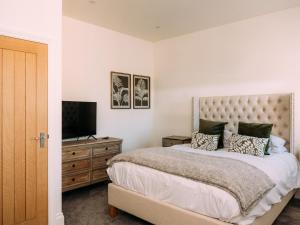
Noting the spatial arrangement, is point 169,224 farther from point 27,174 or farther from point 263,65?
point 263,65

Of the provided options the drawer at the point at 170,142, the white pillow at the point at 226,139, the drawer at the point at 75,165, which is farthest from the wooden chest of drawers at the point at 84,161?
the white pillow at the point at 226,139

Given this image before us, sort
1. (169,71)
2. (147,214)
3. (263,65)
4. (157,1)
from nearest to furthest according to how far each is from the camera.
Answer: (147,214) < (157,1) < (263,65) < (169,71)

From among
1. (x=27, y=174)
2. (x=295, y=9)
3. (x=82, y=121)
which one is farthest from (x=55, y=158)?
(x=295, y=9)

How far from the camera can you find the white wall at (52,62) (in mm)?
2527

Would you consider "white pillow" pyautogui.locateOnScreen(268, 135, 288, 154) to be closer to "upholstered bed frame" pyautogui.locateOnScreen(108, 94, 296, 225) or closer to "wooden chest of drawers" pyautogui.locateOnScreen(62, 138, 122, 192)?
"upholstered bed frame" pyautogui.locateOnScreen(108, 94, 296, 225)

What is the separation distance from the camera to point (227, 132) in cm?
402

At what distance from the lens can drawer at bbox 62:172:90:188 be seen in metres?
3.51

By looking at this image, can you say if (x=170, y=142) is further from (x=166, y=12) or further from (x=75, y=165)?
(x=166, y=12)

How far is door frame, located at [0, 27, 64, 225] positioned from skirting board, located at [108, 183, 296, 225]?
652 mm

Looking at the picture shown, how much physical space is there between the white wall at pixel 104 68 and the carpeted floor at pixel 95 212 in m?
1.20

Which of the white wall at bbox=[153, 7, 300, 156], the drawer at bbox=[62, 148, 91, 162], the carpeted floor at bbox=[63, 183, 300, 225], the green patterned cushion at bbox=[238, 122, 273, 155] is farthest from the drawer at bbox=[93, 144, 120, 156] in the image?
the green patterned cushion at bbox=[238, 122, 273, 155]

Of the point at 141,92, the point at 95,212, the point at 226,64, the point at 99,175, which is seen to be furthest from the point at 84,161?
the point at 226,64

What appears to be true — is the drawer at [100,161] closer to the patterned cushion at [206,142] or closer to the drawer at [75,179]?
the drawer at [75,179]

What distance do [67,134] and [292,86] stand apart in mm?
3574
